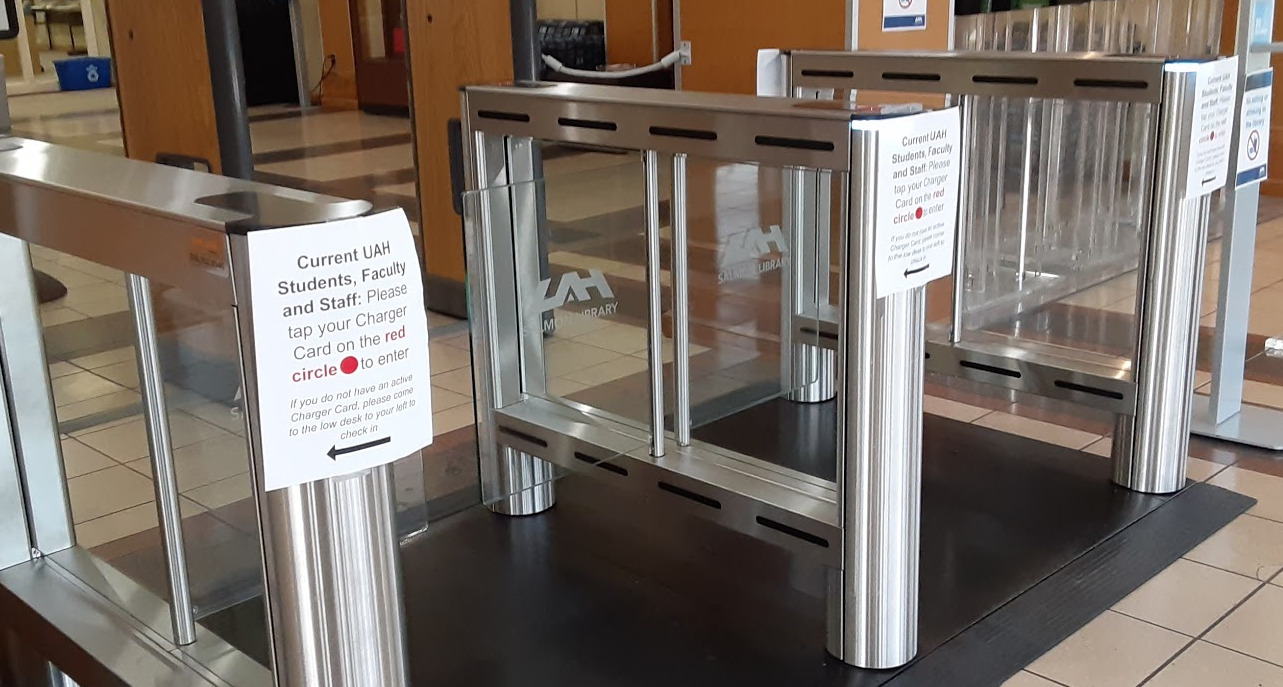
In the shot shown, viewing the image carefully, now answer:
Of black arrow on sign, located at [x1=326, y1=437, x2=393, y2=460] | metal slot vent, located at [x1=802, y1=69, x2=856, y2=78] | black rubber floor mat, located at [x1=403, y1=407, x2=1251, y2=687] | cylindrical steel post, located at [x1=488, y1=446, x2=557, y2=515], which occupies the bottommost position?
black rubber floor mat, located at [x1=403, y1=407, x2=1251, y2=687]

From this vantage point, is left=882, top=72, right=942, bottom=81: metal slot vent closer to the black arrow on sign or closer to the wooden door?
the black arrow on sign

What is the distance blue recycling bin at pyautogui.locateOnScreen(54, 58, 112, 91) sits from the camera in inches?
489

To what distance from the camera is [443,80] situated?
13.9 feet

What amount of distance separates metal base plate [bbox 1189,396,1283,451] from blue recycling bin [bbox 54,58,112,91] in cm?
1170

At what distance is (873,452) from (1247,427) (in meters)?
1.68

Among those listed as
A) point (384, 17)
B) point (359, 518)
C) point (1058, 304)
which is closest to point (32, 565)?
point (359, 518)

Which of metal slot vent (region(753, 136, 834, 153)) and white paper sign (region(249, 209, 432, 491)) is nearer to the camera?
white paper sign (region(249, 209, 432, 491))

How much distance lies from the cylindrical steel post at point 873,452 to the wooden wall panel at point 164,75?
259cm

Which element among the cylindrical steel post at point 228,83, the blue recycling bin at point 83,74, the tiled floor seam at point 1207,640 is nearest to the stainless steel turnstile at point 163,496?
the tiled floor seam at point 1207,640

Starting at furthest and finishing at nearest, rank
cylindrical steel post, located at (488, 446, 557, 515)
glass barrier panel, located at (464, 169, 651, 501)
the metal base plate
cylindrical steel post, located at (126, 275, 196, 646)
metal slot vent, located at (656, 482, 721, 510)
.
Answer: the metal base plate
cylindrical steel post, located at (488, 446, 557, 515)
glass barrier panel, located at (464, 169, 651, 501)
metal slot vent, located at (656, 482, 721, 510)
cylindrical steel post, located at (126, 275, 196, 646)

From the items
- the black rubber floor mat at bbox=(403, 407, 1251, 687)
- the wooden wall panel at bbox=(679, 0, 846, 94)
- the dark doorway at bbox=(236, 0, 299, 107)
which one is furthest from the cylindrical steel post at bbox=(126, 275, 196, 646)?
the dark doorway at bbox=(236, 0, 299, 107)

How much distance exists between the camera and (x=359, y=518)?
1367 millimetres

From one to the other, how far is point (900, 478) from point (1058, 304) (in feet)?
Result: 9.18

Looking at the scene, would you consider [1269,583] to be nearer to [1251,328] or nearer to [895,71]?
[895,71]
